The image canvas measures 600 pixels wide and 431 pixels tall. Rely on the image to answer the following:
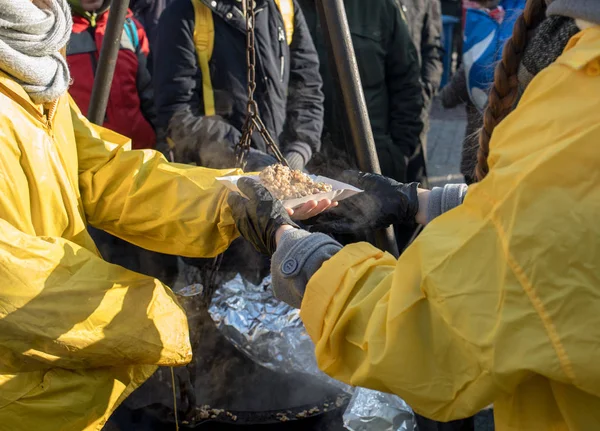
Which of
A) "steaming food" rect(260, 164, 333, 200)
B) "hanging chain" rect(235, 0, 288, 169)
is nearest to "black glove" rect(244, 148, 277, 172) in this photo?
"hanging chain" rect(235, 0, 288, 169)

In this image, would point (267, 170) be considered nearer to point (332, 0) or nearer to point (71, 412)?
point (332, 0)

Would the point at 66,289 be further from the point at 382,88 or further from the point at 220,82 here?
the point at 382,88

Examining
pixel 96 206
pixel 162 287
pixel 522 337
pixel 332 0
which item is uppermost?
pixel 332 0

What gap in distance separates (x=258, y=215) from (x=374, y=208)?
1.31 feet

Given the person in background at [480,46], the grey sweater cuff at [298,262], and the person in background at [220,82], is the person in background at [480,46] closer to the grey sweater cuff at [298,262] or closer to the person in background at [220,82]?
the person in background at [220,82]

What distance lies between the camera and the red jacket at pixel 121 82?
10.2ft

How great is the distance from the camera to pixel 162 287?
1.68 m

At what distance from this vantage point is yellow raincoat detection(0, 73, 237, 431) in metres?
1.42

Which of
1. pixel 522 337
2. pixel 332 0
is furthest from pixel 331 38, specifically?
pixel 522 337

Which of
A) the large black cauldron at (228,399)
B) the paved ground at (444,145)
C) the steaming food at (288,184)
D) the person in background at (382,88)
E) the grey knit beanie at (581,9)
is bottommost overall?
the paved ground at (444,145)

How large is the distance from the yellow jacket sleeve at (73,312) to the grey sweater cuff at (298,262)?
1.28 feet

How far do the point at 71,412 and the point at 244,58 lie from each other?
1.76 meters

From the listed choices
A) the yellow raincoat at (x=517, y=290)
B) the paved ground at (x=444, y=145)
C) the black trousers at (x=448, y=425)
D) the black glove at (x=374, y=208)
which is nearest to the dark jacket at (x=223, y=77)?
the black glove at (x=374, y=208)

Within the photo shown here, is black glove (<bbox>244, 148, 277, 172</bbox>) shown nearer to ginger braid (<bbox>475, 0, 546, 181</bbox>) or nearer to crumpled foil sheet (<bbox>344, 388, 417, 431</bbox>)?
crumpled foil sheet (<bbox>344, 388, 417, 431</bbox>)
